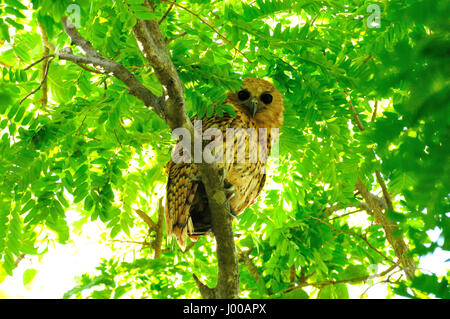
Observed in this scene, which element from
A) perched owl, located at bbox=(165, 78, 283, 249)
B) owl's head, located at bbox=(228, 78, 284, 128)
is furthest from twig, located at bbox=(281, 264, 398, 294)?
owl's head, located at bbox=(228, 78, 284, 128)

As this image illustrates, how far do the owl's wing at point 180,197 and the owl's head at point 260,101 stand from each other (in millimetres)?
848

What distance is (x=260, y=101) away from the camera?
3.90 m

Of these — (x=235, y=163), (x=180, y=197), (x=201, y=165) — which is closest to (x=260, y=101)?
(x=235, y=163)

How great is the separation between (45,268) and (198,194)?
7.12 ft

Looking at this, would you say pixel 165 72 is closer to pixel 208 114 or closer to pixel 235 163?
pixel 208 114

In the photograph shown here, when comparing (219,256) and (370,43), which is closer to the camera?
(219,256)

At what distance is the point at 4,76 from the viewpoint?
2879 mm

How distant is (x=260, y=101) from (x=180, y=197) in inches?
44.8

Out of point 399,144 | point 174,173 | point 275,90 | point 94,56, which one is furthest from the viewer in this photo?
point 275,90

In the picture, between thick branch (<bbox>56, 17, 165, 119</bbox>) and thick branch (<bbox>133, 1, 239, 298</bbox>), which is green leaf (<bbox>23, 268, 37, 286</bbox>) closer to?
thick branch (<bbox>133, 1, 239, 298</bbox>)

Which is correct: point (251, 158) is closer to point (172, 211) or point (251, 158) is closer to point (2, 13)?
point (172, 211)

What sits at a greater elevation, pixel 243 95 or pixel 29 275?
pixel 243 95
